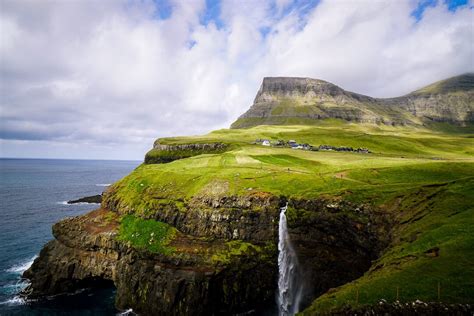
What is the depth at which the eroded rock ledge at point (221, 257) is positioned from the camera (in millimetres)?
49344

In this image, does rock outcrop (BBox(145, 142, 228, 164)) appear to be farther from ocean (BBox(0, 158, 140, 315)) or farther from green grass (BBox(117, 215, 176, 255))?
green grass (BBox(117, 215, 176, 255))

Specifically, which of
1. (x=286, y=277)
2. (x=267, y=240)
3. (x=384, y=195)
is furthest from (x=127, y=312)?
(x=384, y=195)

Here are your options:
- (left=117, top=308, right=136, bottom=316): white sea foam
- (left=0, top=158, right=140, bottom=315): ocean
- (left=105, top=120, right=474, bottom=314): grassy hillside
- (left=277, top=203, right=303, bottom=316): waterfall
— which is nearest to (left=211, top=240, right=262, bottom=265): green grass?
(left=277, top=203, right=303, bottom=316): waterfall

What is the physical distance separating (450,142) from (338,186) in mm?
160528

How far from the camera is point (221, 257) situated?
5344 centimetres

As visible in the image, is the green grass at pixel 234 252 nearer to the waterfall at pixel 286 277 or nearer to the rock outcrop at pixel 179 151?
the waterfall at pixel 286 277

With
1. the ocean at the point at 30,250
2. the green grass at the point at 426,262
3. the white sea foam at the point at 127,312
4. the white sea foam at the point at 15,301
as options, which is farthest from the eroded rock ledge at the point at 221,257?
the green grass at the point at 426,262

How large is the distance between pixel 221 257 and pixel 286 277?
1181 centimetres

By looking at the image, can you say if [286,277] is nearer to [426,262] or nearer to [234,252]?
[234,252]

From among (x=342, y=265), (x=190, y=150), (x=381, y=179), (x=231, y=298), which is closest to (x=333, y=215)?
(x=342, y=265)

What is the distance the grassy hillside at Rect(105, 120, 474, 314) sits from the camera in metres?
27.9

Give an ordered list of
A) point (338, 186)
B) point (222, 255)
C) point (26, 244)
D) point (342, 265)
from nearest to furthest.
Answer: point (342, 265) < point (222, 255) < point (338, 186) < point (26, 244)

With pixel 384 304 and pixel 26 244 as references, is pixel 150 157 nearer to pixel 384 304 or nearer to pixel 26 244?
pixel 26 244

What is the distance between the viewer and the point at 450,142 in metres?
178
